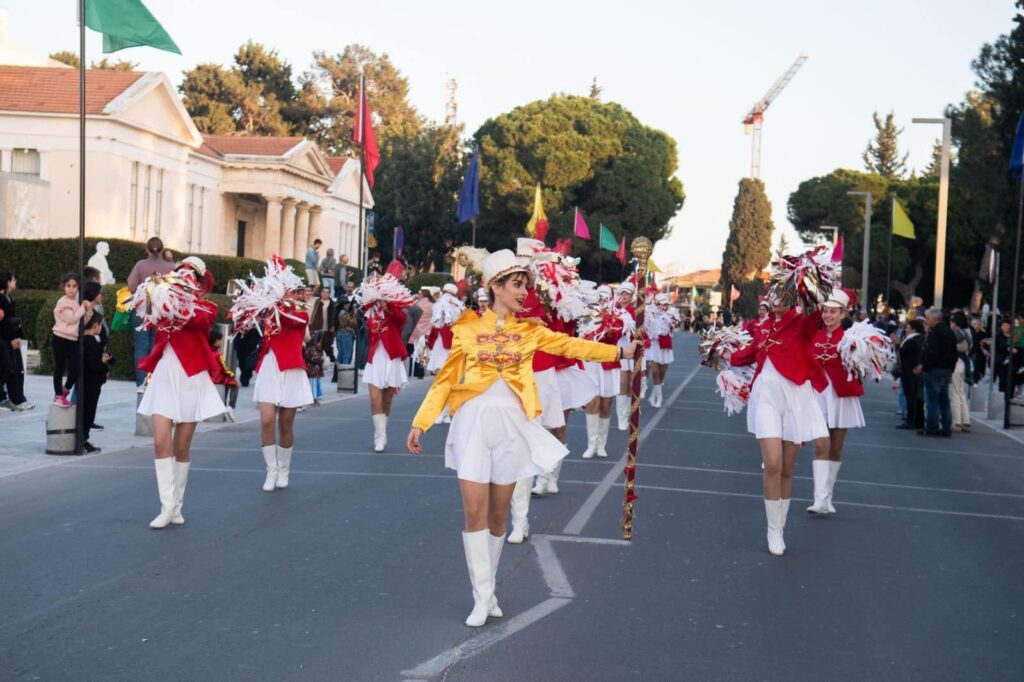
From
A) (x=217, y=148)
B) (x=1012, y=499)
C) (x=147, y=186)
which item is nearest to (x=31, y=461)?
(x=1012, y=499)

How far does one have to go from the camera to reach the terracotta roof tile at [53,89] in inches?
1809

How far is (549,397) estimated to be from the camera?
1022 centimetres

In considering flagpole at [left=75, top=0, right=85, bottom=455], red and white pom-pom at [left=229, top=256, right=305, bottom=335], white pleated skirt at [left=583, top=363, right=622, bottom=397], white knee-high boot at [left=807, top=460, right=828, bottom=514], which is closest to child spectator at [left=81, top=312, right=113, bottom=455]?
flagpole at [left=75, top=0, right=85, bottom=455]

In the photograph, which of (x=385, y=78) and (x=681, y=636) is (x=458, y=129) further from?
(x=681, y=636)

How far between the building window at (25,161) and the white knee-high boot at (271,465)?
3861 centimetres

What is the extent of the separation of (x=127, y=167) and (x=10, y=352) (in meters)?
33.2

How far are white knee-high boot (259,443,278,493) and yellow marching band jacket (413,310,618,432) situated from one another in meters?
4.65

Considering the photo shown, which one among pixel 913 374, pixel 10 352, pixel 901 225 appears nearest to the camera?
pixel 10 352

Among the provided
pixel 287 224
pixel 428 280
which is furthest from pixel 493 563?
pixel 287 224

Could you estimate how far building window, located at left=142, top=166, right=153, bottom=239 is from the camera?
164 feet

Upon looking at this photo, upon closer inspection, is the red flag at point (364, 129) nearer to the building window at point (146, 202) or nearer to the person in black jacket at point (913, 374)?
the person in black jacket at point (913, 374)

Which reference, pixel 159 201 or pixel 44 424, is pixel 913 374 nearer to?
pixel 44 424

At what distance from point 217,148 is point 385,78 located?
4022cm

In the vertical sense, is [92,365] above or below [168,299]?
below
